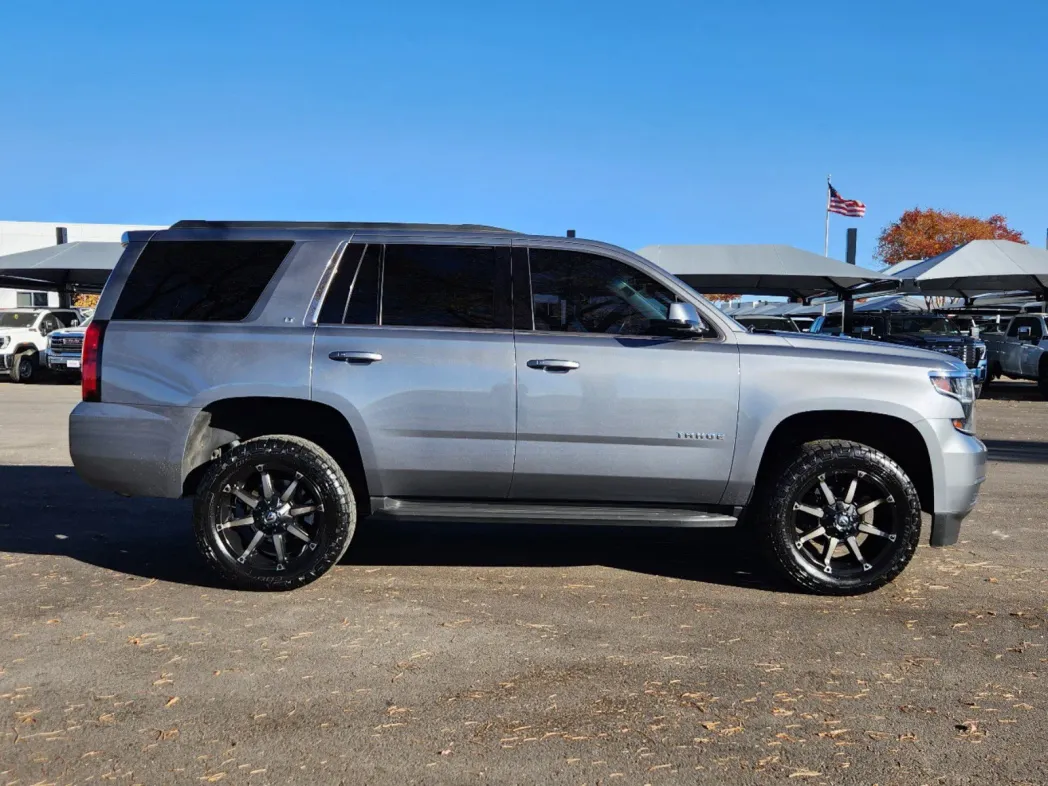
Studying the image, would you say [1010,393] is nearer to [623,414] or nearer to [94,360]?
[623,414]

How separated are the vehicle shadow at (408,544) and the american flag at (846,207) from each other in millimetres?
36777

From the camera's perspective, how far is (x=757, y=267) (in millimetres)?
26781

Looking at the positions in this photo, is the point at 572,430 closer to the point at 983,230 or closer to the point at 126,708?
the point at 126,708

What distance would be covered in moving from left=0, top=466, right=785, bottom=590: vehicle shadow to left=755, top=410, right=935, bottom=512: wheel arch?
756 mm

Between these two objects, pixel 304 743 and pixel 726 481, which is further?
pixel 726 481

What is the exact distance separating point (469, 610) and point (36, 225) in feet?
181

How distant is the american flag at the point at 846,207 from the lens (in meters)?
40.5

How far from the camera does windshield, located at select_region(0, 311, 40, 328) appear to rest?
952 inches

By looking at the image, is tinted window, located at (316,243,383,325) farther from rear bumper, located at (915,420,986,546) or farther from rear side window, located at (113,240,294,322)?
rear bumper, located at (915,420,986,546)

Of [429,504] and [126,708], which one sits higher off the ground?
[429,504]

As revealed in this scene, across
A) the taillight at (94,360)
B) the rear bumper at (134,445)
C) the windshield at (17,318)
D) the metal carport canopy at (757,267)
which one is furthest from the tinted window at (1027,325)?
the windshield at (17,318)

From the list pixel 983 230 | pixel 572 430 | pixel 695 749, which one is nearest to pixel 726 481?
pixel 572 430

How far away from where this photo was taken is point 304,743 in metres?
3.32

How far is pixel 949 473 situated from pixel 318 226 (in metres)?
3.72
